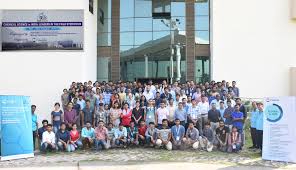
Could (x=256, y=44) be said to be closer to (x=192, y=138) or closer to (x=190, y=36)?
(x=190, y=36)

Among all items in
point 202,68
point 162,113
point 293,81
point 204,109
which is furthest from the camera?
point 202,68

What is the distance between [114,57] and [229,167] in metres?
15.0

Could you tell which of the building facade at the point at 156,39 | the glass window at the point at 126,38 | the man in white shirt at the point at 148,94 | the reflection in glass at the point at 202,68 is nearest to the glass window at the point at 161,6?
the building facade at the point at 156,39

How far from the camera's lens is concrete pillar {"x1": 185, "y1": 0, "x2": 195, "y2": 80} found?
84.6ft

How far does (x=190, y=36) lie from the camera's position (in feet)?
→ 85.0

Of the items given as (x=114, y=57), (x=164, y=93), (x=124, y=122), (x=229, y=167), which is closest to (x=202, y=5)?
(x=114, y=57)

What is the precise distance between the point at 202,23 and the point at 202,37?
2.51 ft

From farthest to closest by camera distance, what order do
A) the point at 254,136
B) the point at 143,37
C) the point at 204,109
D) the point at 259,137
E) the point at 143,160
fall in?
the point at 143,37
the point at 204,109
the point at 254,136
the point at 259,137
the point at 143,160

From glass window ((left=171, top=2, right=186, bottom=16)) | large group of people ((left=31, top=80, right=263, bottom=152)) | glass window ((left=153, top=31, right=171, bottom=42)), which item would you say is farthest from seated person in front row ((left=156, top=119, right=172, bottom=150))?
glass window ((left=171, top=2, right=186, bottom=16))

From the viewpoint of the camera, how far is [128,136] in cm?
1557

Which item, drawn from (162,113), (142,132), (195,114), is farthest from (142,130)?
(195,114)

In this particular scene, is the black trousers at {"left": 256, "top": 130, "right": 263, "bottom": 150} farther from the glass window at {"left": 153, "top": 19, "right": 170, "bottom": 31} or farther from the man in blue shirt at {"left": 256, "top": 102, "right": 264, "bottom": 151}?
the glass window at {"left": 153, "top": 19, "right": 170, "bottom": 31}

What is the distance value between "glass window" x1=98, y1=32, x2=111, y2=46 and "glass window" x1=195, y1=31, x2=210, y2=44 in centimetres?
488

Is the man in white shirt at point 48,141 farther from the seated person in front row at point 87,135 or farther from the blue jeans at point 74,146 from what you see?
the seated person in front row at point 87,135
